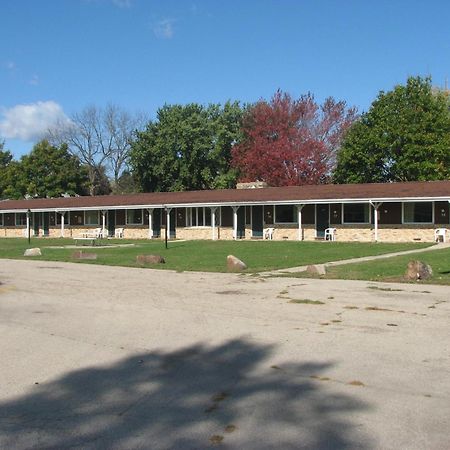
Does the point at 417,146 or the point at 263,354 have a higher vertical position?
the point at 417,146

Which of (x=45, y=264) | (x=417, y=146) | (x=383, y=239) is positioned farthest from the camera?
(x=417, y=146)

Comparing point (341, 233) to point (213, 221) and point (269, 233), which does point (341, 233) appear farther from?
point (213, 221)

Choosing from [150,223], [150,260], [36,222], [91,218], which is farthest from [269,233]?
[36,222]

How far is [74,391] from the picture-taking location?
5297mm

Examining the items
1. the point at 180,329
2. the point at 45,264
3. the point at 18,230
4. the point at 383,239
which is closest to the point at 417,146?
the point at 383,239

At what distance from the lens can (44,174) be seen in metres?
63.3

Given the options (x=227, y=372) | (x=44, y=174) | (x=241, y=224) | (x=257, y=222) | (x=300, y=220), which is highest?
(x=44, y=174)

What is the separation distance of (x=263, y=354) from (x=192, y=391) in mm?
1517

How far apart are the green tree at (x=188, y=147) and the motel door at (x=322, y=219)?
69.4ft

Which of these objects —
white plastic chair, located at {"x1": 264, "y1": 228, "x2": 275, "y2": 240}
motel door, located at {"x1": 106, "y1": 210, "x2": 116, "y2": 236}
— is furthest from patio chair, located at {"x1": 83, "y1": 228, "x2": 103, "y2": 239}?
white plastic chair, located at {"x1": 264, "y1": 228, "x2": 275, "y2": 240}

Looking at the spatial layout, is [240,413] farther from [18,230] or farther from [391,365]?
[18,230]

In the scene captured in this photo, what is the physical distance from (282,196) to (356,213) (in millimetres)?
4567

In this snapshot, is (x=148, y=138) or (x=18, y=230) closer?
(x=18, y=230)

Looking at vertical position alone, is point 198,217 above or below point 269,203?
below
